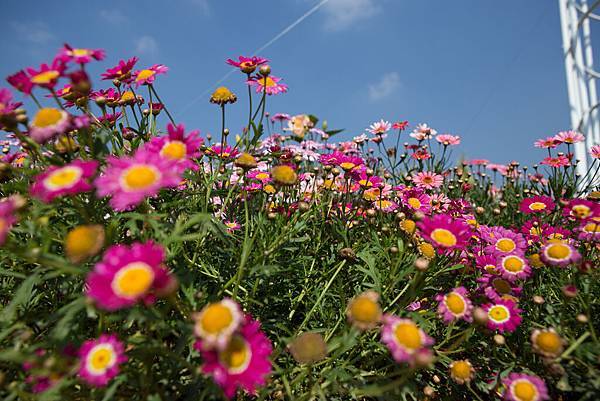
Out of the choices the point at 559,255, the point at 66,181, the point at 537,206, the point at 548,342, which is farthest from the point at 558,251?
the point at 66,181

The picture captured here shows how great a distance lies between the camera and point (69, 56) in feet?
4.84

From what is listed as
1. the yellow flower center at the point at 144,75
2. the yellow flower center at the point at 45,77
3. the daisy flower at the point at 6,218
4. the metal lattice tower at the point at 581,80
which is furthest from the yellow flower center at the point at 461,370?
the metal lattice tower at the point at 581,80

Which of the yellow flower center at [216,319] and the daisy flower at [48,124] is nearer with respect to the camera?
the yellow flower center at [216,319]

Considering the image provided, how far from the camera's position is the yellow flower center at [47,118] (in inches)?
55.1

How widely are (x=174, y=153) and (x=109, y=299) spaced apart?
0.62m

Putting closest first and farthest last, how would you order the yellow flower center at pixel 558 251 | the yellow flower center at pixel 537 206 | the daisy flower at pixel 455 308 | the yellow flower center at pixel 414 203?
the daisy flower at pixel 455 308, the yellow flower center at pixel 558 251, the yellow flower center at pixel 414 203, the yellow flower center at pixel 537 206

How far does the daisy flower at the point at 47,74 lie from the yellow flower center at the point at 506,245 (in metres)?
2.25

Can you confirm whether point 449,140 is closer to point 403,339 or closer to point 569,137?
point 569,137

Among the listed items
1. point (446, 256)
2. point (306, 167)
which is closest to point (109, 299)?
point (446, 256)

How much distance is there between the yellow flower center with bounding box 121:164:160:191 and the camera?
4.06 ft

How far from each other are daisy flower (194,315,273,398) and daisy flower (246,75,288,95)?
5.52 ft

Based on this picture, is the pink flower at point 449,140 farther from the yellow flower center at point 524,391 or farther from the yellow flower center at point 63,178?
the yellow flower center at point 63,178

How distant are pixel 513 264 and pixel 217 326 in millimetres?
1577

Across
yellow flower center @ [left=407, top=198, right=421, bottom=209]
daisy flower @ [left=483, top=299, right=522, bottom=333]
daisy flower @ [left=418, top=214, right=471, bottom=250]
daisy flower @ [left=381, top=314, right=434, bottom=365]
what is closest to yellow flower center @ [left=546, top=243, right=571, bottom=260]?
daisy flower @ [left=483, top=299, right=522, bottom=333]
